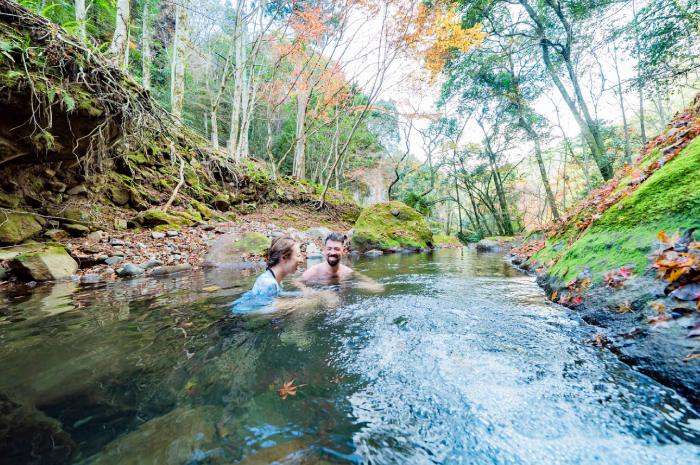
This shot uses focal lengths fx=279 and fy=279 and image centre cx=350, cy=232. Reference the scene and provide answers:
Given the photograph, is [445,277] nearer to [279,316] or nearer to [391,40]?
[279,316]

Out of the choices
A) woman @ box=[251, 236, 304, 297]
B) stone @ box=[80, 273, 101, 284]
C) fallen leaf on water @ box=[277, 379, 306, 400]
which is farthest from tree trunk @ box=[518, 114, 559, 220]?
stone @ box=[80, 273, 101, 284]

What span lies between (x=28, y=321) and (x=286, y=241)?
8.17 feet

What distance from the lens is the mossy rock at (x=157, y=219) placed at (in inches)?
257

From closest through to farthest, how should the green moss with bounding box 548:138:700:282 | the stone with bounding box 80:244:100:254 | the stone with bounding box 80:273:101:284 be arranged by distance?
the green moss with bounding box 548:138:700:282 → the stone with bounding box 80:273:101:284 → the stone with bounding box 80:244:100:254

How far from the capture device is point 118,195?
6.68m

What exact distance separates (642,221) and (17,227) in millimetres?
8456

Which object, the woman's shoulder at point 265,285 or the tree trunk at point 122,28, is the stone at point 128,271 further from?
the tree trunk at point 122,28

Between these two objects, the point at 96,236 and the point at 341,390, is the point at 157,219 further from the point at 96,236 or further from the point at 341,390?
the point at 341,390

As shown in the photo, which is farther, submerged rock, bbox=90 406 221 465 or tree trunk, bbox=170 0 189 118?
tree trunk, bbox=170 0 189 118

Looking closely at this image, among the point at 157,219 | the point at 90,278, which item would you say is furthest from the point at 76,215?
the point at 90,278

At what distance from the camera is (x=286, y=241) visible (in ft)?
10.8

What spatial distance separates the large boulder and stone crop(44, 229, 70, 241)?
26.2 feet

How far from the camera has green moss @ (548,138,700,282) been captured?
2195 millimetres

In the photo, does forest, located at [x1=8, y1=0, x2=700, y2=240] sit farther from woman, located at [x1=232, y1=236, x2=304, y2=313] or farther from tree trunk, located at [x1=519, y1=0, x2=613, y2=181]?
woman, located at [x1=232, y1=236, x2=304, y2=313]
